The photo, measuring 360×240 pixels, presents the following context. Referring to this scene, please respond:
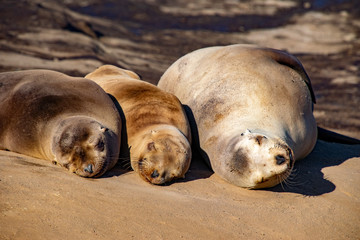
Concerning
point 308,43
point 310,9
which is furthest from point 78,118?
point 310,9

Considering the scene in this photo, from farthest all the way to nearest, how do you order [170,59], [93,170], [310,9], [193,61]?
[310,9] → [170,59] → [193,61] → [93,170]

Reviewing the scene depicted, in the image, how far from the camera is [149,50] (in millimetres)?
12828

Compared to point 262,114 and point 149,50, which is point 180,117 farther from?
point 149,50

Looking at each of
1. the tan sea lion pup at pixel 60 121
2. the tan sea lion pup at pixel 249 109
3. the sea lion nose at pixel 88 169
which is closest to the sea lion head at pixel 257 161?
the tan sea lion pup at pixel 249 109

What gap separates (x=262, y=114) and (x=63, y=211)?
2.60m

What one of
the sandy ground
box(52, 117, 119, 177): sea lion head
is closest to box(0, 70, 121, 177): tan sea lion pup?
box(52, 117, 119, 177): sea lion head

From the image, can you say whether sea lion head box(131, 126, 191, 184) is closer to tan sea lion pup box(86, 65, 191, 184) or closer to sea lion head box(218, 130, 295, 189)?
tan sea lion pup box(86, 65, 191, 184)

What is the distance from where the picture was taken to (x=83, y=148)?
4.51 meters

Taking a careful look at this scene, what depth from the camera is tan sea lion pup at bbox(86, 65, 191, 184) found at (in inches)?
183

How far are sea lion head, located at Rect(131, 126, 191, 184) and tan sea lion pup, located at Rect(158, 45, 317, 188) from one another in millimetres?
434

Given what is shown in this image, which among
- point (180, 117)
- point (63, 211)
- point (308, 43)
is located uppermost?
point (63, 211)

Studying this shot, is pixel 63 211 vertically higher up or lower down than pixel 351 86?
higher up

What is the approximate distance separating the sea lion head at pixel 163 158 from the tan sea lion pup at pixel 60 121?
30 cm

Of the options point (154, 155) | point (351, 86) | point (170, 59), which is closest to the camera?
point (154, 155)
